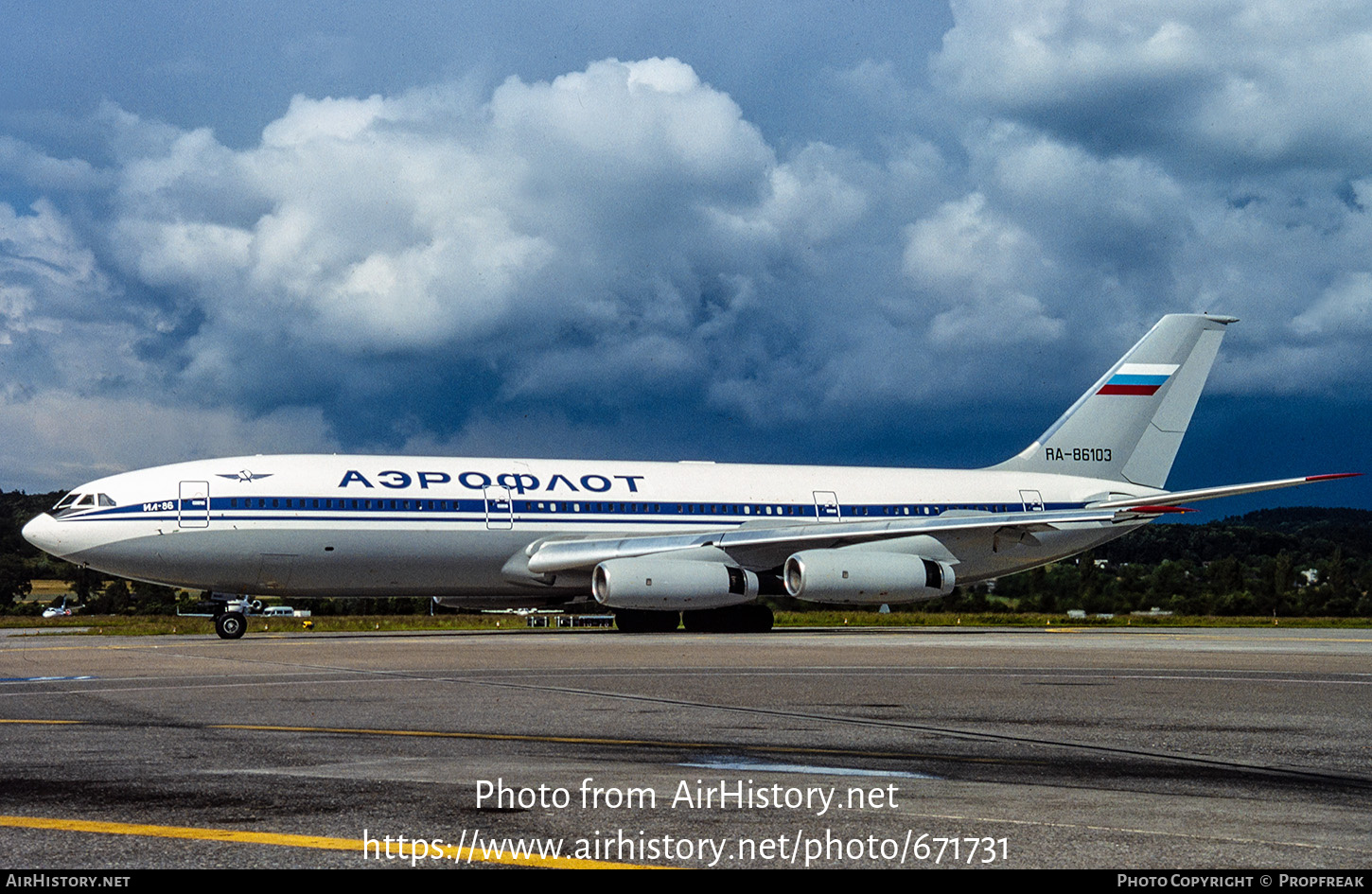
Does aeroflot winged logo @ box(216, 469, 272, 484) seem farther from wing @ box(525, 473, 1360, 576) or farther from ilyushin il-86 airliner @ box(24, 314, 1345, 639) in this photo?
wing @ box(525, 473, 1360, 576)

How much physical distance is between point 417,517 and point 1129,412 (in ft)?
76.3

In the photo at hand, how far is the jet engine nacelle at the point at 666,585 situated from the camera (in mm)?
30484

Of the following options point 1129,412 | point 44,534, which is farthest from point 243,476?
point 1129,412

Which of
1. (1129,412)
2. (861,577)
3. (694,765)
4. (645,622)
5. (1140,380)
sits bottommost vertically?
(694,765)

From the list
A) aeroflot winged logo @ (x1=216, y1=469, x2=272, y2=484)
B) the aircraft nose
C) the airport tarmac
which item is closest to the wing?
aeroflot winged logo @ (x1=216, y1=469, x2=272, y2=484)

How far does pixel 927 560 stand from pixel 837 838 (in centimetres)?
2901

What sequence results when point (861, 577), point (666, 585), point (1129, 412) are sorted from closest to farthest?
point (666, 585), point (861, 577), point (1129, 412)

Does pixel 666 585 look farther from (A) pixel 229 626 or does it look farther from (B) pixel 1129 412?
(B) pixel 1129 412

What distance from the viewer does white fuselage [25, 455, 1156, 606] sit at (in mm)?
29812

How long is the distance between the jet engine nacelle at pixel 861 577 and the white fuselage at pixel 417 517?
159 centimetres

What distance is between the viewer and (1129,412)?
41844 mm

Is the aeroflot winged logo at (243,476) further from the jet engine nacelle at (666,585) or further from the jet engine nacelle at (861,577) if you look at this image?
the jet engine nacelle at (861,577)

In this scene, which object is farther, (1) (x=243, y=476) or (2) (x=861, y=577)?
(2) (x=861, y=577)
